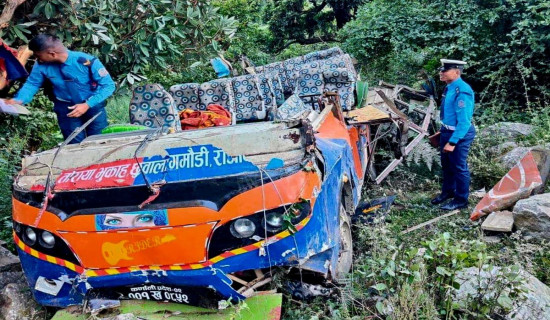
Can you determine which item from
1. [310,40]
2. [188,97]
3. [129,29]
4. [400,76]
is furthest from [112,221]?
[310,40]

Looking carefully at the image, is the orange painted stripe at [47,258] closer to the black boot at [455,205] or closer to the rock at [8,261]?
the rock at [8,261]

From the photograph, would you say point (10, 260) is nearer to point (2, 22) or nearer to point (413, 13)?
point (2, 22)

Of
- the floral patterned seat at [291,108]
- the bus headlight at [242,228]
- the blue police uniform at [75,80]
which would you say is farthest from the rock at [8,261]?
the floral patterned seat at [291,108]

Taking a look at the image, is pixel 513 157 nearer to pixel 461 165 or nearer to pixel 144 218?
pixel 461 165

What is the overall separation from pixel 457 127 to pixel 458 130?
4 centimetres

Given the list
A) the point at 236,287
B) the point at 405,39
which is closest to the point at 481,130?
the point at 405,39

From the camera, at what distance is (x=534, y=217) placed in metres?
4.28

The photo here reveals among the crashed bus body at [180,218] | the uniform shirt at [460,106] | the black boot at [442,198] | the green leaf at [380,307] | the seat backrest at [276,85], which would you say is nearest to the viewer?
the crashed bus body at [180,218]

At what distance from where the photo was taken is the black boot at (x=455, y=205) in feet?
17.8

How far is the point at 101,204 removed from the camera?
9.47 ft

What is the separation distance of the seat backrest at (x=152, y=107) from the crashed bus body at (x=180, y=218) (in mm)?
1540

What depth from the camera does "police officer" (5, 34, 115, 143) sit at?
4414 millimetres

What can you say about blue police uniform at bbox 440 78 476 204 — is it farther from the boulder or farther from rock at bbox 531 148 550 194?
the boulder

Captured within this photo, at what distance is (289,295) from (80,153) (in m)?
1.67
